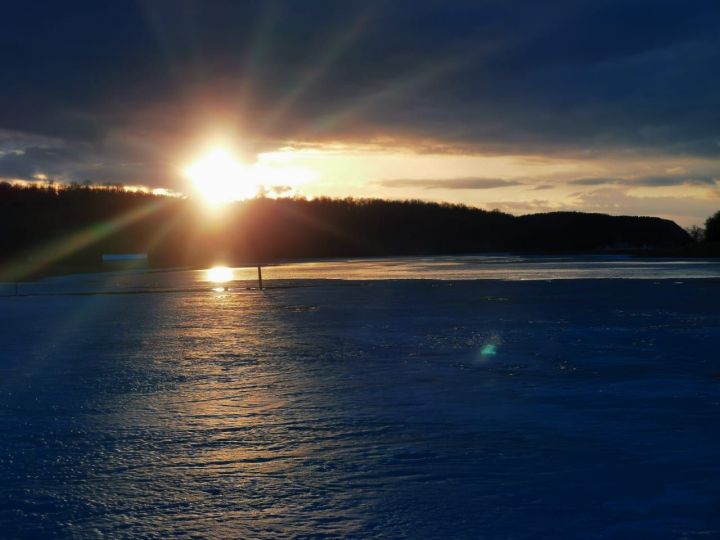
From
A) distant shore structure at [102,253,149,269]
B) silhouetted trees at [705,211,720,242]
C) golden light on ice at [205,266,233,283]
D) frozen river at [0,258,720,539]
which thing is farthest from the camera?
silhouetted trees at [705,211,720,242]

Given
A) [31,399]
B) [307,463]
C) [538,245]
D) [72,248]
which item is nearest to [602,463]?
[307,463]

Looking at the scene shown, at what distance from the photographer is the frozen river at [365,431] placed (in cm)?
572

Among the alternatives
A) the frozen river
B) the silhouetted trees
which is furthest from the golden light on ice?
the silhouetted trees

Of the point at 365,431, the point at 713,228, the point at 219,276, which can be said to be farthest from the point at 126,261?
the point at 365,431

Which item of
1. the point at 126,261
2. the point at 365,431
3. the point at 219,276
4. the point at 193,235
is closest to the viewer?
the point at 365,431

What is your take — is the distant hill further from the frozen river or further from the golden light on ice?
the frozen river

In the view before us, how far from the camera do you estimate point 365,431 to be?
27.0ft

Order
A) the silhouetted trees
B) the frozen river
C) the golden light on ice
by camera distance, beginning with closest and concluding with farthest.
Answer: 1. the frozen river
2. the golden light on ice
3. the silhouetted trees

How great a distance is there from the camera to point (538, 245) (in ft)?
623

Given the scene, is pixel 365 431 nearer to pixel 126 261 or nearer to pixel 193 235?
pixel 126 261

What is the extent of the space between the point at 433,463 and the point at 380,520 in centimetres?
150

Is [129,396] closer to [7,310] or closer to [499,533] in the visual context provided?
[499,533]

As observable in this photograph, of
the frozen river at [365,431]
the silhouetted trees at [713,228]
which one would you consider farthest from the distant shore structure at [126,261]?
the silhouetted trees at [713,228]

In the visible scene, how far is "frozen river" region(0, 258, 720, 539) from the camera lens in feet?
18.8
